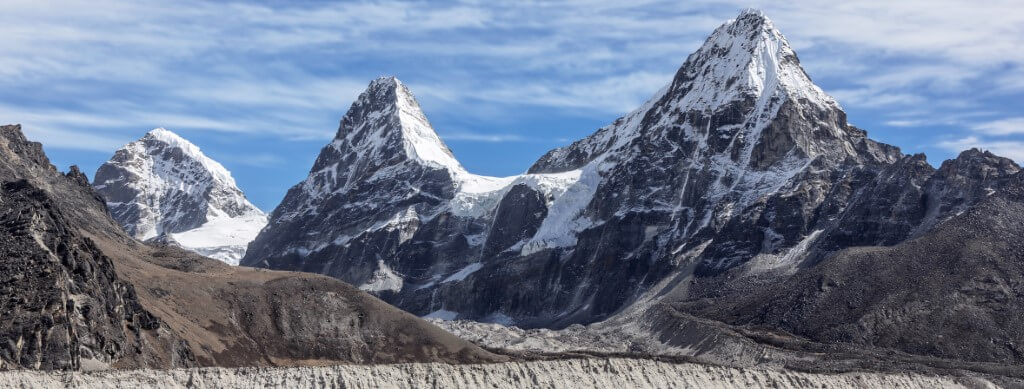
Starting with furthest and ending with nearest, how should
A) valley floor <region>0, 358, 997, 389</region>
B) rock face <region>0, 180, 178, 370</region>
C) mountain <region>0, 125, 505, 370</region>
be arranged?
valley floor <region>0, 358, 997, 389</region>
mountain <region>0, 125, 505, 370</region>
rock face <region>0, 180, 178, 370</region>

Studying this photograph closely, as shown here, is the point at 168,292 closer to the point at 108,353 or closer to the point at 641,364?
the point at 108,353

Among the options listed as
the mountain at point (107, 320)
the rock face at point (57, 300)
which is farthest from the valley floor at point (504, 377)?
the mountain at point (107, 320)

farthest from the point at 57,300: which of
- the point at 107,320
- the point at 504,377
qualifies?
the point at 504,377

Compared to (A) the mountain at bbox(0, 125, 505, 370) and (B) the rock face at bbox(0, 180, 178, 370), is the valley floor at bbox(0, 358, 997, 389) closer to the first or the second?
(B) the rock face at bbox(0, 180, 178, 370)

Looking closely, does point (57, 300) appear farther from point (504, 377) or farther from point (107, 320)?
point (504, 377)

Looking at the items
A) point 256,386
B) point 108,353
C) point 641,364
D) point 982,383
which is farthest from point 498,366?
point 982,383

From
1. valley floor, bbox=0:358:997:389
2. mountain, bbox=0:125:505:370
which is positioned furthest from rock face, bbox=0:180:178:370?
valley floor, bbox=0:358:997:389

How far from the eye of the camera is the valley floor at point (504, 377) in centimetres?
15388

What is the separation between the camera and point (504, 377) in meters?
173

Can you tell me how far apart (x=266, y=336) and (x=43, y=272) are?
1548 inches

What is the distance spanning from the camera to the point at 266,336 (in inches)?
7667

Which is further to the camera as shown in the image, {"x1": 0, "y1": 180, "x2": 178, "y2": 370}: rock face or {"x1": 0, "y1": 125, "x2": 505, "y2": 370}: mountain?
{"x1": 0, "y1": 125, "x2": 505, "y2": 370}: mountain

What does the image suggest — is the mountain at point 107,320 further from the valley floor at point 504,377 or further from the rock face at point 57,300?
the valley floor at point 504,377

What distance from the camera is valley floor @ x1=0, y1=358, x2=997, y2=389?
153875 millimetres
